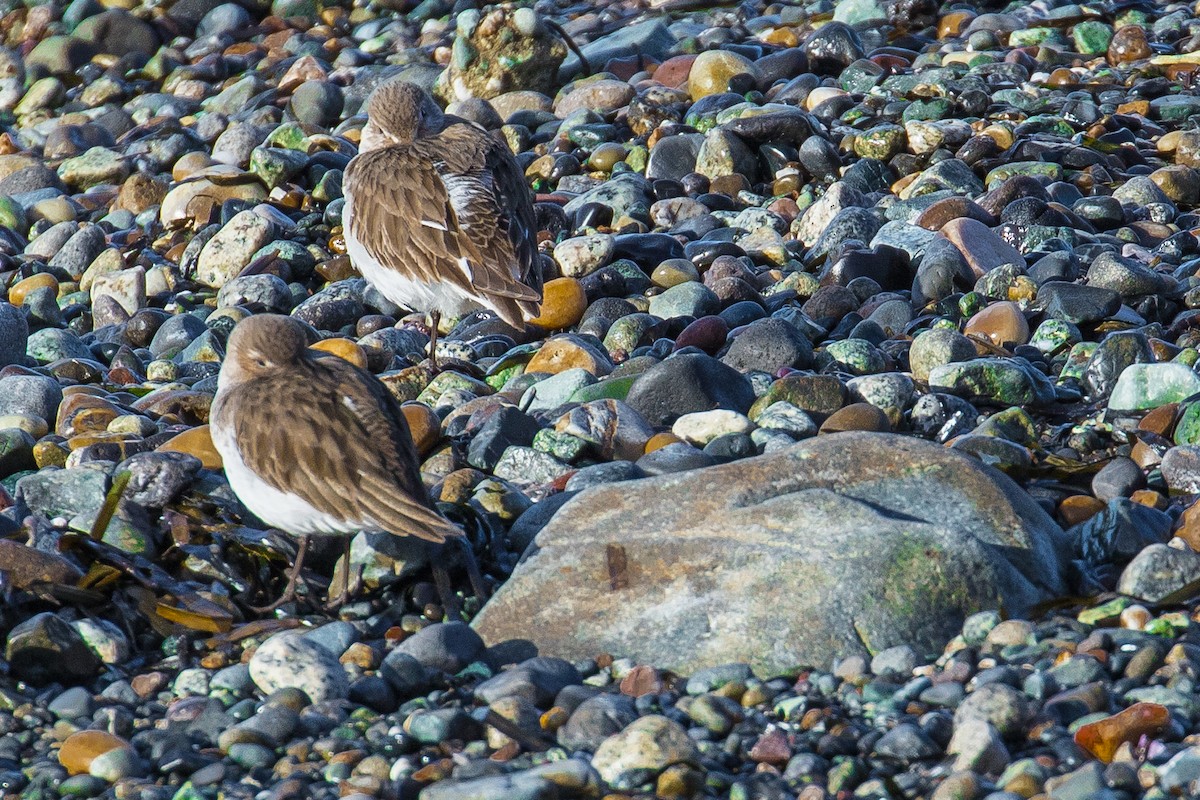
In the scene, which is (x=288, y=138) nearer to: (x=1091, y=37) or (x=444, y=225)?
(x=444, y=225)

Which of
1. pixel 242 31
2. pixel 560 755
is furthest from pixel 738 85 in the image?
pixel 560 755

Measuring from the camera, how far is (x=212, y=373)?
7016 mm

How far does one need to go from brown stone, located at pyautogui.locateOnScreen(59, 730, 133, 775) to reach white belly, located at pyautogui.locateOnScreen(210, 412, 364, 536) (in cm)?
93

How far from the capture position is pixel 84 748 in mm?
3771

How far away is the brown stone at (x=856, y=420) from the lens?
17.8 feet

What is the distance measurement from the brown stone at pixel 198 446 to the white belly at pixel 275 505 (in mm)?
775

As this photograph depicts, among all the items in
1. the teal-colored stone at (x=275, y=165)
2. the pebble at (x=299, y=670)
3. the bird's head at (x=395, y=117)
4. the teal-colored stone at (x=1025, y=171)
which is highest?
the bird's head at (x=395, y=117)

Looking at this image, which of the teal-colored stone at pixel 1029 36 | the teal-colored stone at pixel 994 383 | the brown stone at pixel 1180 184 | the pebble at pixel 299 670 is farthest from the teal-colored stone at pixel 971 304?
the teal-colored stone at pixel 1029 36

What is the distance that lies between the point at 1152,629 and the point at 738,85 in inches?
272

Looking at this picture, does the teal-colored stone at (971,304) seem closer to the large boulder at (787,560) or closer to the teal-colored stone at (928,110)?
the large boulder at (787,560)

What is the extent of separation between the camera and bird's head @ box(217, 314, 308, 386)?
4.79 meters

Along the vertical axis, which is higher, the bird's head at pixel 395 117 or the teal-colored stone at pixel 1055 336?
the bird's head at pixel 395 117

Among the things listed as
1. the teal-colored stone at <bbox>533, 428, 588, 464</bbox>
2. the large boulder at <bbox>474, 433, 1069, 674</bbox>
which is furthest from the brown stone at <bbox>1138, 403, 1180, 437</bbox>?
the teal-colored stone at <bbox>533, 428, 588, 464</bbox>

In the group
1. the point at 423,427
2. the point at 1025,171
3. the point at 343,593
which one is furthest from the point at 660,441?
the point at 1025,171
